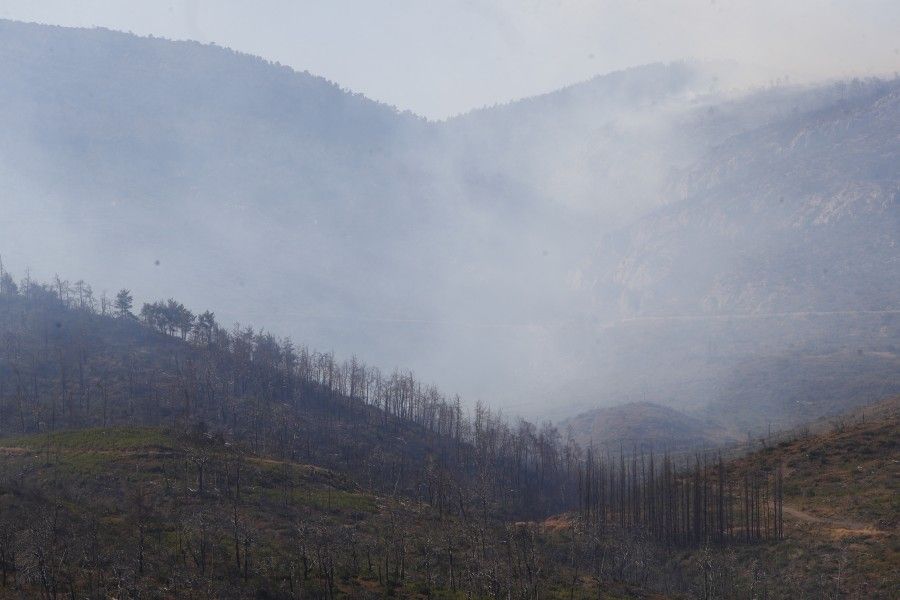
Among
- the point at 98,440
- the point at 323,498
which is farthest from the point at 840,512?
the point at 98,440

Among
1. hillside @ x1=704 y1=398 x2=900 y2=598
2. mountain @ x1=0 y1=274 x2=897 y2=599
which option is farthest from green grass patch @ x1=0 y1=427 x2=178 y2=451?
hillside @ x1=704 y1=398 x2=900 y2=598

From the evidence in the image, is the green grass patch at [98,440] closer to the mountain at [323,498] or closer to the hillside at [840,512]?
the mountain at [323,498]

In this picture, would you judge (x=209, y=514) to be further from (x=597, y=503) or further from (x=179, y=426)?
(x=597, y=503)

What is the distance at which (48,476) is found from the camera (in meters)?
76.2

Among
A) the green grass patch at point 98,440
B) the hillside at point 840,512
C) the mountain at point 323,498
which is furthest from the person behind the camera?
the green grass patch at point 98,440

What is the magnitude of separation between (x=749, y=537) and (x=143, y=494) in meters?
68.7

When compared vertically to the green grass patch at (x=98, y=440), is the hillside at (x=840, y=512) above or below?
below

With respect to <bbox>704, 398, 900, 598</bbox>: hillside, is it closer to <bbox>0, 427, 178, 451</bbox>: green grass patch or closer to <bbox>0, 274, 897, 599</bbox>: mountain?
<bbox>0, 274, 897, 599</bbox>: mountain

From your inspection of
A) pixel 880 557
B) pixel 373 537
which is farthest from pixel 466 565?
pixel 880 557

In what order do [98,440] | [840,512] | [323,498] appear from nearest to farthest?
[323,498] → [840,512] → [98,440]

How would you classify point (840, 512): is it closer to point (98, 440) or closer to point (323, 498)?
point (323, 498)

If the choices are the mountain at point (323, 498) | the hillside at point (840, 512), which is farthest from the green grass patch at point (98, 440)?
the hillside at point (840, 512)

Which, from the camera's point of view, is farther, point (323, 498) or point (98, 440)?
point (98, 440)

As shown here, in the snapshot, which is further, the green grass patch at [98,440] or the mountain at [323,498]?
the green grass patch at [98,440]
